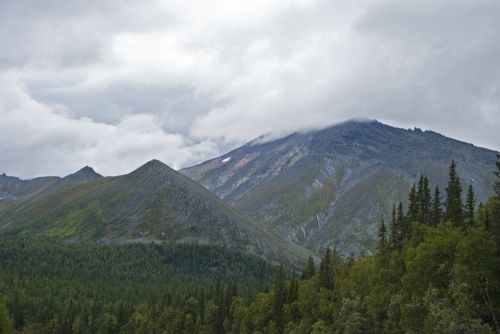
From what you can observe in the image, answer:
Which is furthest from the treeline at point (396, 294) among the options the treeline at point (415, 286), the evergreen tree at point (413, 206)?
the evergreen tree at point (413, 206)

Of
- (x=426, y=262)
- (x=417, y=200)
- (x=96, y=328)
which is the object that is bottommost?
(x=96, y=328)

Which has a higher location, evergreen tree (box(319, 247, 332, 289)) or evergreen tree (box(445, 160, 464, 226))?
evergreen tree (box(445, 160, 464, 226))

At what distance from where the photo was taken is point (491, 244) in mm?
67625

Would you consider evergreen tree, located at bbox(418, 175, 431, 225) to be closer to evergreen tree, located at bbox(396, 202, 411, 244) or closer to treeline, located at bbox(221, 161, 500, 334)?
treeline, located at bbox(221, 161, 500, 334)

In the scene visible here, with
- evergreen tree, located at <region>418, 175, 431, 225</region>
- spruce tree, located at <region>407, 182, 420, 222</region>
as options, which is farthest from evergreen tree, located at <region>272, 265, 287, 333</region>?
evergreen tree, located at <region>418, 175, 431, 225</region>

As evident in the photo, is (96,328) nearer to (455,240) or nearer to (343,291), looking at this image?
(343,291)

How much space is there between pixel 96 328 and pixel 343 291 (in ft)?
358

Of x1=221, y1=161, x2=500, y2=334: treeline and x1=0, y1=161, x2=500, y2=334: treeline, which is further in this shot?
x1=0, y1=161, x2=500, y2=334: treeline

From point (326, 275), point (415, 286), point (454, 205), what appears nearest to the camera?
point (415, 286)

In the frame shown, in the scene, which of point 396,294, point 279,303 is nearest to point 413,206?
point 396,294

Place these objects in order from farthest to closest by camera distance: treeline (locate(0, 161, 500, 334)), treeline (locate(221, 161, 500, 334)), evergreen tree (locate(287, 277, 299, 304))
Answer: evergreen tree (locate(287, 277, 299, 304)), treeline (locate(0, 161, 500, 334)), treeline (locate(221, 161, 500, 334))

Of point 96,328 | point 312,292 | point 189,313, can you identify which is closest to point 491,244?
point 312,292

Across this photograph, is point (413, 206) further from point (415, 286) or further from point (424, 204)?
point (415, 286)

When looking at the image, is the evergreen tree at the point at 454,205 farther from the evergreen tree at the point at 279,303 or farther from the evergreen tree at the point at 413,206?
the evergreen tree at the point at 279,303
